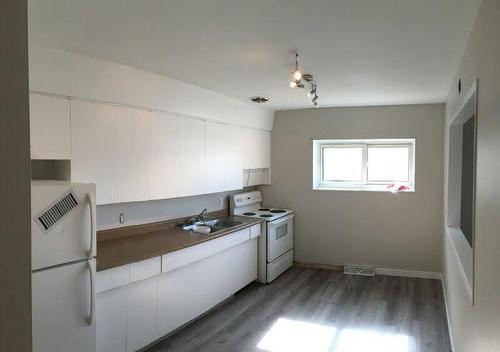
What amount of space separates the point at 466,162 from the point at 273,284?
9.22 ft

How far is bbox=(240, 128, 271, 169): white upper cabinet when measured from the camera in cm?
535

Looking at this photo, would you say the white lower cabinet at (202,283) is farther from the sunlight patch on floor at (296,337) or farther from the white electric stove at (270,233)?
the sunlight patch on floor at (296,337)

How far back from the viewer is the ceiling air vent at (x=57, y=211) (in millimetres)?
2316

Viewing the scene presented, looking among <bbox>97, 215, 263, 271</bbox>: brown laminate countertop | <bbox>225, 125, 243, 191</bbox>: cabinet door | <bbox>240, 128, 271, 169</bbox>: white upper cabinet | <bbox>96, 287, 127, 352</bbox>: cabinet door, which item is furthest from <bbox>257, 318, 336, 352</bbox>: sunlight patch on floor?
<bbox>240, 128, 271, 169</bbox>: white upper cabinet

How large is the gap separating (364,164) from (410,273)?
1.65 m

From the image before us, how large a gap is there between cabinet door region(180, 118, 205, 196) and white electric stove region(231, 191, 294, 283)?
Result: 1176 millimetres

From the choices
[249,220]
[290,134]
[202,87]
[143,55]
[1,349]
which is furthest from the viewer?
[290,134]

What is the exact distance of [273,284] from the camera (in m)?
5.16

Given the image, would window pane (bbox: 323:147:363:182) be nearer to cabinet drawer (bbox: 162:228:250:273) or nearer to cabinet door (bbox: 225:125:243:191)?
cabinet door (bbox: 225:125:243:191)

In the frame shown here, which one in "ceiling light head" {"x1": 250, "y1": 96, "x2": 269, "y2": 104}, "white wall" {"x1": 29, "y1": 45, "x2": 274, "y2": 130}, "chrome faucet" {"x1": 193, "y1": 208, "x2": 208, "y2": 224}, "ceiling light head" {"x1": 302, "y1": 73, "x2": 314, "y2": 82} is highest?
"ceiling light head" {"x1": 250, "y1": 96, "x2": 269, "y2": 104}

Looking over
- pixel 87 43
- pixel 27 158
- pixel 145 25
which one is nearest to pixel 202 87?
pixel 87 43

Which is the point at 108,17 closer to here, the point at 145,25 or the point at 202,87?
the point at 145,25

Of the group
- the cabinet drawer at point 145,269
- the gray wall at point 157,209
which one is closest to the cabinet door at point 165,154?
the gray wall at point 157,209

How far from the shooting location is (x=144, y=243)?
139 inches
